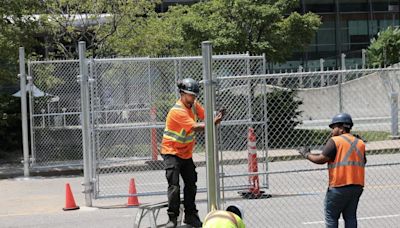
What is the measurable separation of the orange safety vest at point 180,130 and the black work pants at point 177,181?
0.09 m

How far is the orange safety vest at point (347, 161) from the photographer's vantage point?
6.17 m

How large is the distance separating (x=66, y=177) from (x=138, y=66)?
4048 mm

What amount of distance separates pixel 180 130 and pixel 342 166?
88.5 inches

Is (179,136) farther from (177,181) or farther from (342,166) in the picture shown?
(342,166)

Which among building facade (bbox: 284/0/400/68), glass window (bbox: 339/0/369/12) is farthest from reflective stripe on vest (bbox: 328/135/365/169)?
glass window (bbox: 339/0/369/12)

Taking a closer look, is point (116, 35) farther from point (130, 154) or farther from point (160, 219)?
point (160, 219)

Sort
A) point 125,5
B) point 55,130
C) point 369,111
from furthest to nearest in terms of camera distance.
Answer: point 369,111 → point 125,5 → point 55,130

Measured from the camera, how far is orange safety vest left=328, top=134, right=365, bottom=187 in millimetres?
6172

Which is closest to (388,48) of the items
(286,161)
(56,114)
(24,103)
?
(286,161)

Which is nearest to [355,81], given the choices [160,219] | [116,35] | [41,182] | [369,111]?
[369,111]

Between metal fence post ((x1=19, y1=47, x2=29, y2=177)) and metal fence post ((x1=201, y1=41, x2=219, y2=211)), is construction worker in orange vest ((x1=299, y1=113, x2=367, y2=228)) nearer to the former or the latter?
metal fence post ((x1=201, y1=41, x2=219, y2=211))

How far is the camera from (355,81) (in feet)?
81.6

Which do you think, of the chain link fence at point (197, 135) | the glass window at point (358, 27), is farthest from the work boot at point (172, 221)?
the glass window at point (358, 27)

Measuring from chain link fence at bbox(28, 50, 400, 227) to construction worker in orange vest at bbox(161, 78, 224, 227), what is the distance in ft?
1.25
